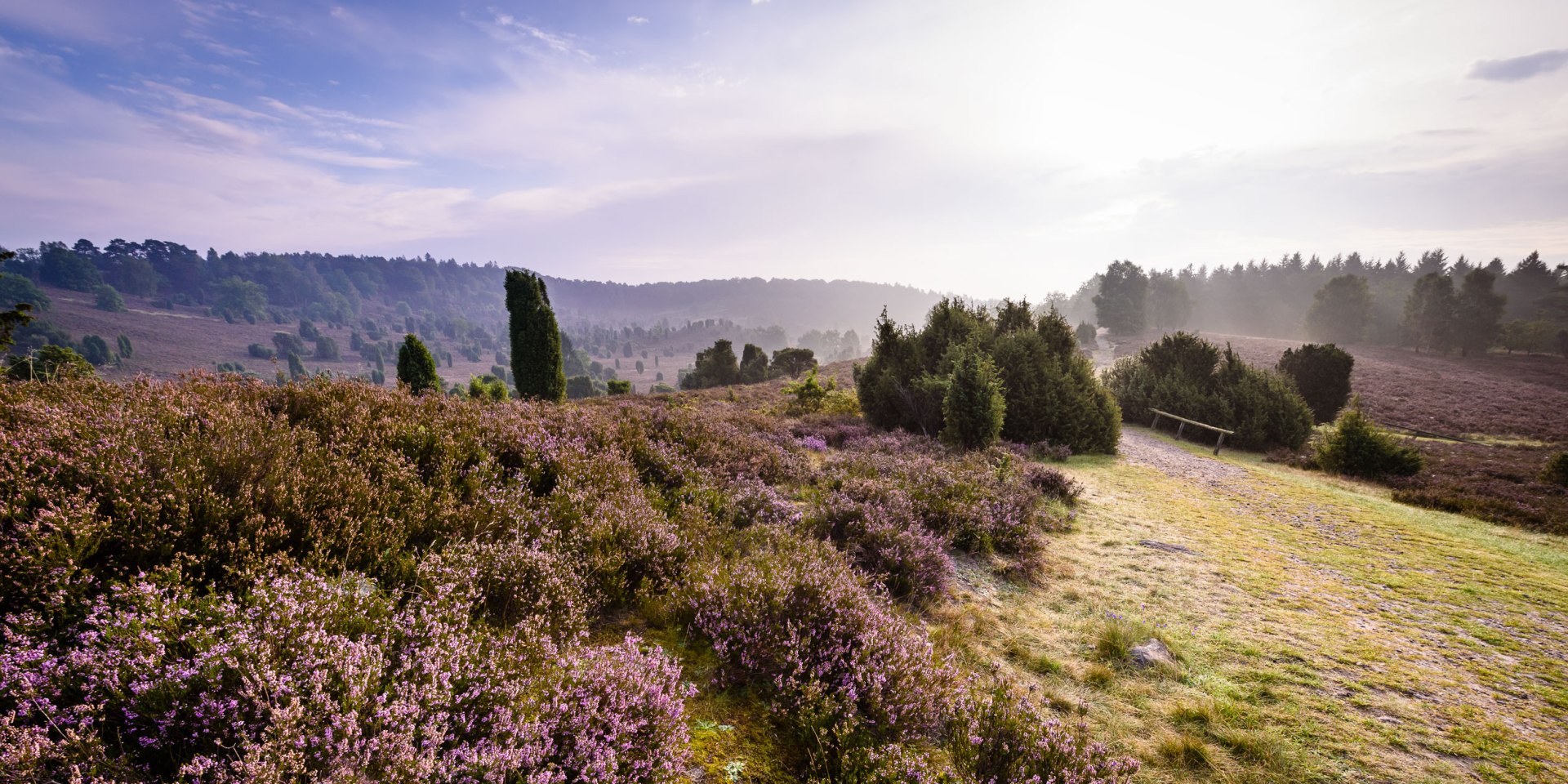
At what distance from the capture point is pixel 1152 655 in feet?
15.5

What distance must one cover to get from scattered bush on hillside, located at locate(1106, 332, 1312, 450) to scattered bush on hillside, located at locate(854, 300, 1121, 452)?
357 inches

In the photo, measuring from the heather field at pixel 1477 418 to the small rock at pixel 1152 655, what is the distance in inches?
511

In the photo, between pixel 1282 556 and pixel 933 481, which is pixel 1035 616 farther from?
pixel 1282 556

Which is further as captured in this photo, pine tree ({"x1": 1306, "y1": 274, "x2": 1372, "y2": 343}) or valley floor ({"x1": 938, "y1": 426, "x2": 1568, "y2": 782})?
pine tree ({"x1": 1306, "y1": 274, "x2": 1372, "y2": 343})

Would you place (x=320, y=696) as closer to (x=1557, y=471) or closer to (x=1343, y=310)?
(x=1557, y=471)

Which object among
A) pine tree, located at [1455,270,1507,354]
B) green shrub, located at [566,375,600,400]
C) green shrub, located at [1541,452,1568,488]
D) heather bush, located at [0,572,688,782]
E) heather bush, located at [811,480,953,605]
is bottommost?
green shrub, located at [566,375,600,400]

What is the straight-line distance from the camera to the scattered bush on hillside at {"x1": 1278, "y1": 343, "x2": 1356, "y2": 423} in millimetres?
27234

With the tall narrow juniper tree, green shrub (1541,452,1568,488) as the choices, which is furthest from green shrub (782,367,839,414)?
green shrub (1541,452,1568,488)

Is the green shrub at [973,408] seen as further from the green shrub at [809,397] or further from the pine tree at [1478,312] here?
the pine tree at [1478,312]

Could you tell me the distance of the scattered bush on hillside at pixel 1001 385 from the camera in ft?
50.3

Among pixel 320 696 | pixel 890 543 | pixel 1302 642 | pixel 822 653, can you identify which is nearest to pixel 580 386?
pixel 890 543

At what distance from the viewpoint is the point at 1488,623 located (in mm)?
5855

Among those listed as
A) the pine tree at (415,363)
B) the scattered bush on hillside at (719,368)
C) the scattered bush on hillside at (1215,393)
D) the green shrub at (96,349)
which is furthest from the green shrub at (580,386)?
the green shrub at (96,349)

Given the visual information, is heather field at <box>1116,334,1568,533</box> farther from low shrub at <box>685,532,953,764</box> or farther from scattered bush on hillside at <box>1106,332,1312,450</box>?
low shrub at <box>685,532,953,764</box>
